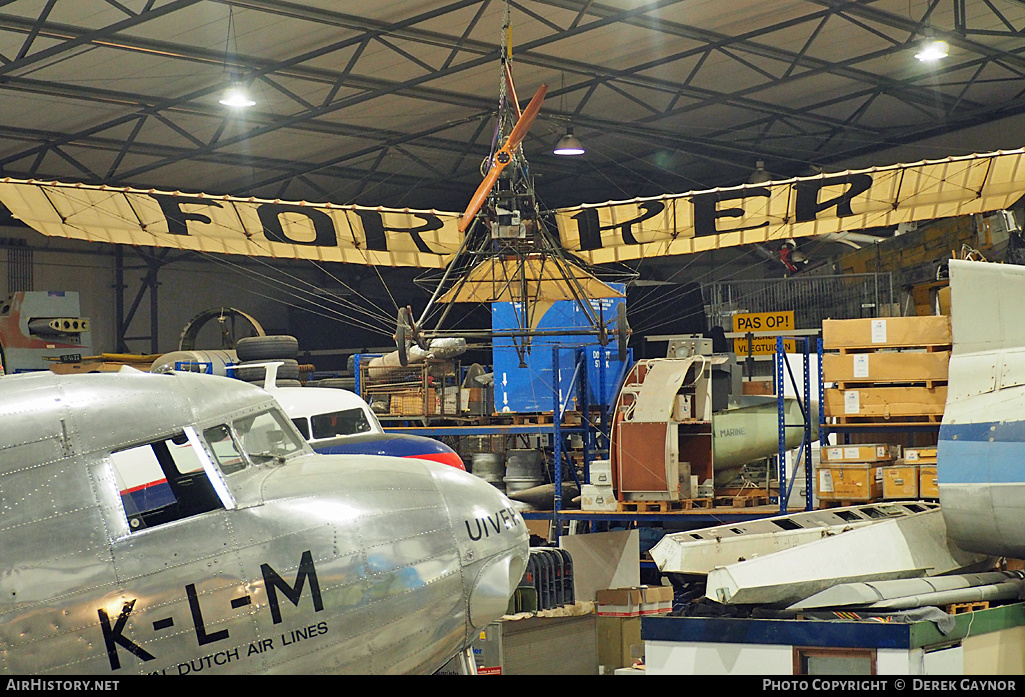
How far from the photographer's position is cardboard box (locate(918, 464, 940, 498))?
1166 centimetres

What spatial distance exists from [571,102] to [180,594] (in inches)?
781

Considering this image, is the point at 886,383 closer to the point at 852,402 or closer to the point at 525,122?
the point at 852,402

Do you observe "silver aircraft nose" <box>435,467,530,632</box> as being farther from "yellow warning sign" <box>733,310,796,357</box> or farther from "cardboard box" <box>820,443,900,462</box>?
"yellow warning sign" <box>733,310,796,357</box>

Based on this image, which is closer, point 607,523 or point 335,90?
point 607,523

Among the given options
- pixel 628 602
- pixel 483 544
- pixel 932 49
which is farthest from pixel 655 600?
pixel 932 49

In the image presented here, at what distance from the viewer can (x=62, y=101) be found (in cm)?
2077

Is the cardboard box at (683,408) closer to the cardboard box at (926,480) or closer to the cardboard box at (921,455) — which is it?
the cardboard box at (921,455)

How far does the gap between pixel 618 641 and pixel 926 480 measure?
13.2 feet

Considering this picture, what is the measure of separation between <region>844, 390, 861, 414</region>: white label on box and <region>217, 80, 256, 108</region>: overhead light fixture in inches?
508

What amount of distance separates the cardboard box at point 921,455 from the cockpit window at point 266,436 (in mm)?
8346

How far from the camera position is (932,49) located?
19.7 m

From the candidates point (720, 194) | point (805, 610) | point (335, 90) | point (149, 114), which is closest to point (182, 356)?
point (149, 114)

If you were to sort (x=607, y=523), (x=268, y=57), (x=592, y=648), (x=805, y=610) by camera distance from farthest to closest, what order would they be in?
(x=268, y=57), (x=607, y=523), (x=592, y=648), (x=805, y=610)

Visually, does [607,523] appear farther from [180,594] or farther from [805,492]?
[180,594]
